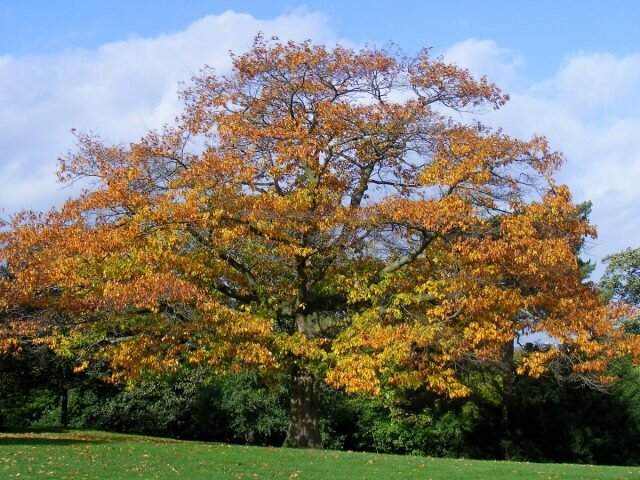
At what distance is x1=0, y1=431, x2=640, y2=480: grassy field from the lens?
13.0 metres

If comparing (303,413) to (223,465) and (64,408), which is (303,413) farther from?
(64,408)

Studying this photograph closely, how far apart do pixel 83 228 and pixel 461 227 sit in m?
8.93

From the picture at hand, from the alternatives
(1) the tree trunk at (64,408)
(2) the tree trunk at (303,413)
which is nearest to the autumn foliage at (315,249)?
(2) the tree trunk at (303,413)

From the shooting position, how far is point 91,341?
19.4 meters

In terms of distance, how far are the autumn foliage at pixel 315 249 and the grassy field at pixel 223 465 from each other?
7.20 feet

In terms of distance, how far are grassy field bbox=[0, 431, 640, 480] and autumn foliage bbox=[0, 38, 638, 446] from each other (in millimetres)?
2194

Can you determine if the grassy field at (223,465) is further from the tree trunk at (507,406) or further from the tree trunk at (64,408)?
the tree trunk at (507,406)

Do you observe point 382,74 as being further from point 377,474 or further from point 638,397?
point 638,397

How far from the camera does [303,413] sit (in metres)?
20.8

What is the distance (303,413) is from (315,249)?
4504 mm

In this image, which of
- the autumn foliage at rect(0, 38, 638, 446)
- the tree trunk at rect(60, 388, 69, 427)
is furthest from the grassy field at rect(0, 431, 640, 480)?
the tree trunk at rect(60, 388, 69, 427)

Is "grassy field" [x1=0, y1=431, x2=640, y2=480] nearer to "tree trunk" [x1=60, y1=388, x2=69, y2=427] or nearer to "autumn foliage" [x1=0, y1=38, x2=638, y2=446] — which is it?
"autumn foliage" [x1=0, y1=38, x2=638, y2=446]

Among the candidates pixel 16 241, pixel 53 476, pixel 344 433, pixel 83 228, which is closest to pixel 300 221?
pixel 83 228

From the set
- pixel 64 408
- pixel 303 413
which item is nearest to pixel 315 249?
pixel 303 413
